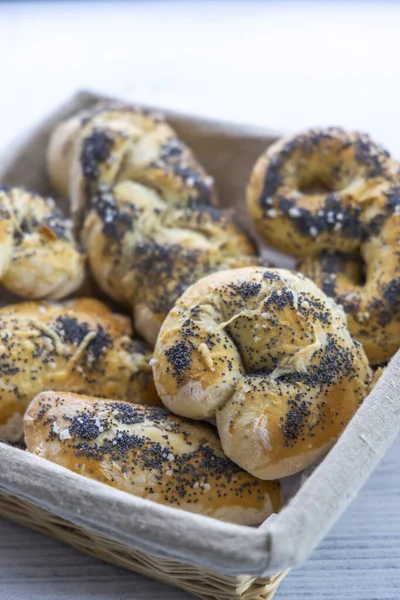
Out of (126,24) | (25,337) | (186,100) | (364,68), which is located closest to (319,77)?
(364,68)

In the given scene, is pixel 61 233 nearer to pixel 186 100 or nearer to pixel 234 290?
pixel 234 290

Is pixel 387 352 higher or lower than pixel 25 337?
higher

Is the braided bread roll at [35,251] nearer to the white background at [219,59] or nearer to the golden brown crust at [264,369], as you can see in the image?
the golden brown crust at [264,369]

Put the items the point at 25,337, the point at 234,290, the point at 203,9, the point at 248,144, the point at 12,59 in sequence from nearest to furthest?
the point at 234,290
the point at 25,337
the point at 248,144
the point at 12,59
the point at 203,9

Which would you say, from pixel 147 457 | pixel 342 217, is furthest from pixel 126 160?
pixel 147 457

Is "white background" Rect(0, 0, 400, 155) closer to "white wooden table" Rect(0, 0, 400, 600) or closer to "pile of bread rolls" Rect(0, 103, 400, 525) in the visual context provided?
"white wooden table" Rect(0, 0, 400, 600)

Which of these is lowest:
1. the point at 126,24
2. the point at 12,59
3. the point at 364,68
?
the point at 12,59

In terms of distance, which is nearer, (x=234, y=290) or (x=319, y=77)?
(x=234, y=290)
